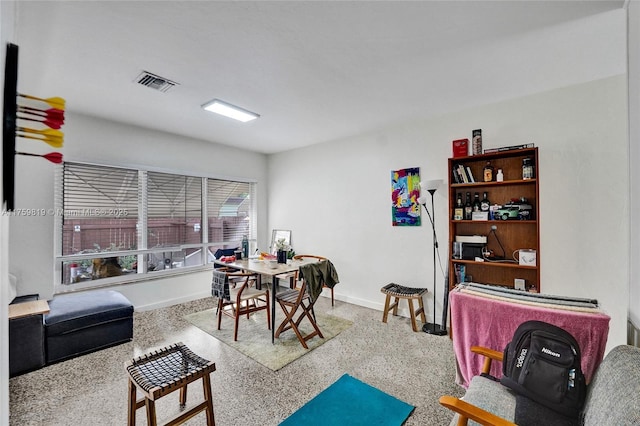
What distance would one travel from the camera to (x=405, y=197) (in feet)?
12.4

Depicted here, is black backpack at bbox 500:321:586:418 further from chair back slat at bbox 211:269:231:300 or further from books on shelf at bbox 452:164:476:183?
chair back slat at bbox 211:269:231:300

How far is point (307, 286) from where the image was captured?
9.55 ft

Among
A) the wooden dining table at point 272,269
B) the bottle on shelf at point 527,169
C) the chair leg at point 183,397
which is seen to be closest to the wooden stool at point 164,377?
the chair leg at point 183,397

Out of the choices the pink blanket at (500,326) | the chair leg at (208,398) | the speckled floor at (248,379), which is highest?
the pink blanket at (500,326)

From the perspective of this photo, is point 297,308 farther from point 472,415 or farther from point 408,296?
point 472,415

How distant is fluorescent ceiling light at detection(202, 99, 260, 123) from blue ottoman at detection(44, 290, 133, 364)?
7.95ft

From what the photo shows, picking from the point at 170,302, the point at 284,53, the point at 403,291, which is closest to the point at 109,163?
the point at 170,302

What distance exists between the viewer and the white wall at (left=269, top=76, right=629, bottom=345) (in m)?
2.51

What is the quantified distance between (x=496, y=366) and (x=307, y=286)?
1.72 metres

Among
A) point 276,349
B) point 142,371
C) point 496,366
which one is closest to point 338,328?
point 276,349

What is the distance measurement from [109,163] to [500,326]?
15.1ft

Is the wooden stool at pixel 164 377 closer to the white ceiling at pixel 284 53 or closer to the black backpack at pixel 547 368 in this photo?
the black backpack at pixel 547 368

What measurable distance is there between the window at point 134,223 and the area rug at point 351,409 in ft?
10.4

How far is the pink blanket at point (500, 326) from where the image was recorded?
155 cm
